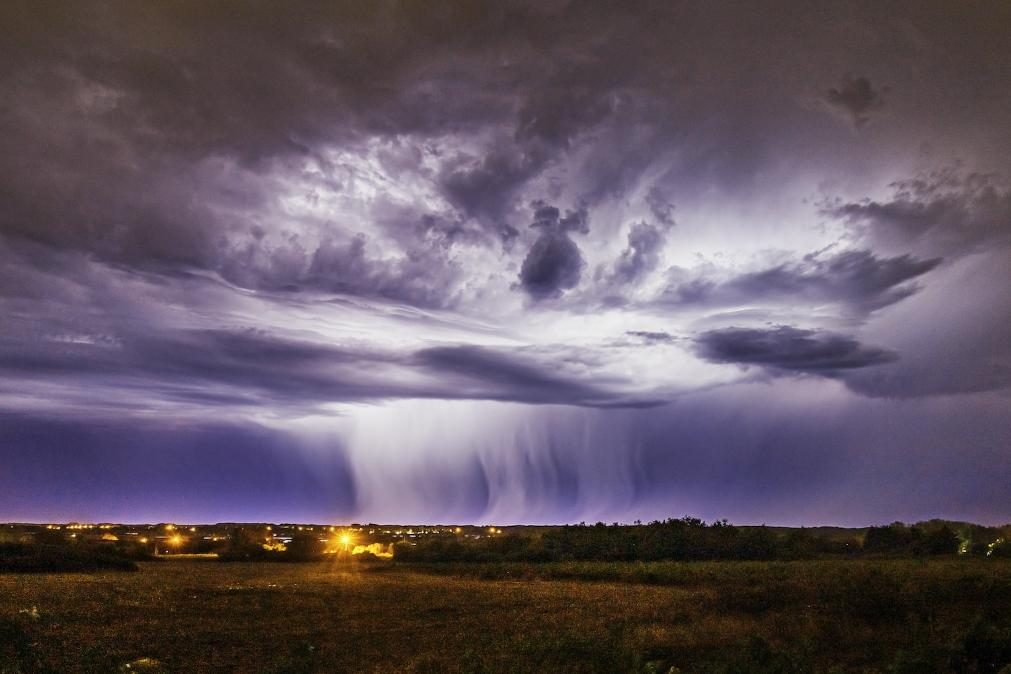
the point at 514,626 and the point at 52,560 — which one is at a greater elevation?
the point at 514,626

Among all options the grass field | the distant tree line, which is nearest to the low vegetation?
the grass field

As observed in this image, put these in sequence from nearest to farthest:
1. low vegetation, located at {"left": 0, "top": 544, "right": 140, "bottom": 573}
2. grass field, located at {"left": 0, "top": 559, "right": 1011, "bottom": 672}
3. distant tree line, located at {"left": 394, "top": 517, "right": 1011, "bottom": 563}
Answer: grass field, located at {"left": 0, "top": 559, "right": 1011, "bottom": 672}
low vegetation, located at {"left": 0, "top": 544, "right": 140, "bottom": 573}
distant tree line, located at {"left": 394, "top": 517, "right": 1011, "bottom": 563}

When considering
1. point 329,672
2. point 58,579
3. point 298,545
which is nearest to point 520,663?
point 329,672

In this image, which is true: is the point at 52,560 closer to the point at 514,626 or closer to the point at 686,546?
the point at 514,626

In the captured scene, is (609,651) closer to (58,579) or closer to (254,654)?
(254,654)

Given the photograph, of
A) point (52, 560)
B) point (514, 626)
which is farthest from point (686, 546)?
point (52, 560)

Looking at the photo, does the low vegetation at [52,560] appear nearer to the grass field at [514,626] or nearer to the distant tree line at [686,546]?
the grass field at [514,626]

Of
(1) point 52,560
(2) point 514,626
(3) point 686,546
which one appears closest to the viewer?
(2) point 514,626

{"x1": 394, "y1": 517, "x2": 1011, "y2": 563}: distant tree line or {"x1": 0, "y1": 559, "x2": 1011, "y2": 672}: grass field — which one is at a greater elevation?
{"x1": 0, "y1": 559, "x2": 1011, "y2": 672}: grass field

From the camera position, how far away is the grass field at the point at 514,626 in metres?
17.3

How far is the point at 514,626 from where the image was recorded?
25.4 m

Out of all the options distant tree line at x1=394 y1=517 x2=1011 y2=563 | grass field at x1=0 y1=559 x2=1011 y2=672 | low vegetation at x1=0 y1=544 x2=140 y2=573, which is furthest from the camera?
distant tree line at x1=394 y1=517 x2=1011 y2=563

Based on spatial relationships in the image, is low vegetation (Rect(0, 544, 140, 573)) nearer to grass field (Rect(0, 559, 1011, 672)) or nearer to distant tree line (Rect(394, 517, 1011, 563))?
grass field (Rect(0, 559, 1011, 672))

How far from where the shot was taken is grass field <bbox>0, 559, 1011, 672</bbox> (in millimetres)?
17344
